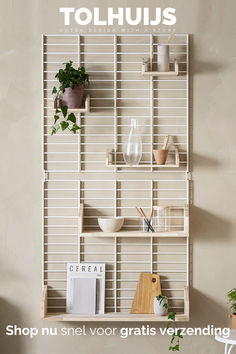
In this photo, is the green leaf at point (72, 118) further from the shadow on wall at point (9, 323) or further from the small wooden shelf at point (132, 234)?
the shadow on wall at point (9, 323)

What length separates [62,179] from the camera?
291cm

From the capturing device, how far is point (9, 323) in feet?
9.55

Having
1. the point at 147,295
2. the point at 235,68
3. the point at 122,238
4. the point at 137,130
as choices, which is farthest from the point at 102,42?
the point at 147,295

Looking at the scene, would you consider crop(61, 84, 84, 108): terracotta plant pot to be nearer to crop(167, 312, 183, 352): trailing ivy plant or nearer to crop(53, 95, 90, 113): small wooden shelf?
crop(53, 95, 90, 113): small wooden shelf

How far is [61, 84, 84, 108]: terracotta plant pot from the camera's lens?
2.77m

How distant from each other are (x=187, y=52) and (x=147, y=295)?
136cm

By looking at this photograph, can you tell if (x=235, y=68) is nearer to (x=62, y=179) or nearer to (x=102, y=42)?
(x=102, y=42)

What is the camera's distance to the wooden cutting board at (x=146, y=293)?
9.41ft

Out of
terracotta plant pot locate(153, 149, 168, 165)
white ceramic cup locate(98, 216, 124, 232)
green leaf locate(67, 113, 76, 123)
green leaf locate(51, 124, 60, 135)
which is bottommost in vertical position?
white ceramic cup locate(98, 216, 124, 232)

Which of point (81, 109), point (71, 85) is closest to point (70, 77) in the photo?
point (71, 85)

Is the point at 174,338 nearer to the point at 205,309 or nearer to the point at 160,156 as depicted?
the point at 205,309

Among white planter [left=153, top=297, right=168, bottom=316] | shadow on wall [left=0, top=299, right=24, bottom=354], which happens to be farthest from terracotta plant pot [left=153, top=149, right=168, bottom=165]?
shadow on wall [left=0, top=299, right=24, bottom=354]

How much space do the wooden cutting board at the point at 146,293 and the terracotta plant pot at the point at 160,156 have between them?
63 centimetres

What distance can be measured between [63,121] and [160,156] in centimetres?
56
